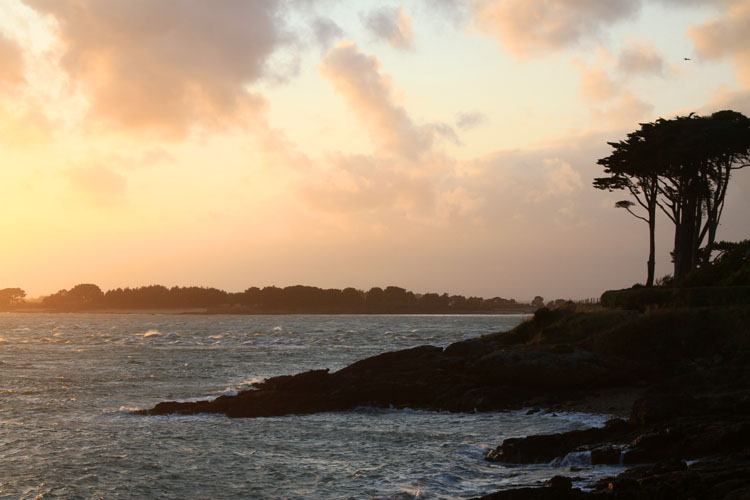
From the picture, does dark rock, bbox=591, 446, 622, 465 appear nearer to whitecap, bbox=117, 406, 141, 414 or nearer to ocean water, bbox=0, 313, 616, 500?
ocean water, bbox=0, 313, 616, 500

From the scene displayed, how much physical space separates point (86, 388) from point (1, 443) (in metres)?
15.0

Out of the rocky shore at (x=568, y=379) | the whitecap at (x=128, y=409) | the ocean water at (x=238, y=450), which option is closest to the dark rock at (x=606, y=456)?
the ocean water at (x=238, y=450)

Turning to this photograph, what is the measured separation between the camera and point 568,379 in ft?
93.7

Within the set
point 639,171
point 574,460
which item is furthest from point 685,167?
point 574,460

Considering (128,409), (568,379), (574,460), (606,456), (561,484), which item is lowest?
(128,409)

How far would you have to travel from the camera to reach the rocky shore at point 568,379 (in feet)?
61.6

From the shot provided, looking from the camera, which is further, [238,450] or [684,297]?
[684,297]

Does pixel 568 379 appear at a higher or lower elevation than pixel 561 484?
higher

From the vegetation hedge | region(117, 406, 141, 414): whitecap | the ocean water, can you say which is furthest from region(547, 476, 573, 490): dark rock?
the vegetation hedge

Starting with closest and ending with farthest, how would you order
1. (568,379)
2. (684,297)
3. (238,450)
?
1. (238,450)
2. (568,379)
3. (684,297)

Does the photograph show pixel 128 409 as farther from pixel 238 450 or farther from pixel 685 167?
pixel 685 167

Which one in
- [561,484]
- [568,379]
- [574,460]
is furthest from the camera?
[568,379]

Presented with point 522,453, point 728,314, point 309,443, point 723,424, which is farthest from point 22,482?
point 728,314

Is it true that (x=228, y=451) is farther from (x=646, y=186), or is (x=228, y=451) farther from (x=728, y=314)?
(x=646, y=186)
